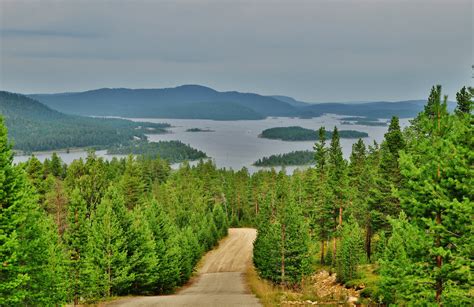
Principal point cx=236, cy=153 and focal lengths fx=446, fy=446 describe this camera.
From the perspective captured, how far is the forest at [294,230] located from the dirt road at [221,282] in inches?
95.2

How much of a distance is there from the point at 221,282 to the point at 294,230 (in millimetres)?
12968

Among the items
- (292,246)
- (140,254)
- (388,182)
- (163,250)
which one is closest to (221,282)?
(163,250)

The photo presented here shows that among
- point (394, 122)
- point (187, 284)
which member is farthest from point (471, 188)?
point (187, 284)

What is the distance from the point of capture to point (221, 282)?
47.2 meters

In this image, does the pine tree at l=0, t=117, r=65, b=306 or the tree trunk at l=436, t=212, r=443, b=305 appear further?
the pine tree at l=0, t=117, r=65, b=306

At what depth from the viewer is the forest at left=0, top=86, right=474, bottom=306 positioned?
16234mm

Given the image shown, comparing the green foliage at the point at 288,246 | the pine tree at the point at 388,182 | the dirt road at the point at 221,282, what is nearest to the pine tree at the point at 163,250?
the dirt road at the point at 221,282

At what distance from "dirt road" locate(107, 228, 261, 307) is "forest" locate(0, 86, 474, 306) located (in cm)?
242

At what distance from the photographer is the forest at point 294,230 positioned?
16.2 m

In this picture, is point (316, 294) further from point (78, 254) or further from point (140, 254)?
point (78, 254)

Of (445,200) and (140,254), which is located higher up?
(445,200)

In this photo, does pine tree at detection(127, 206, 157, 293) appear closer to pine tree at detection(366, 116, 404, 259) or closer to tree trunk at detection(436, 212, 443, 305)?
pine tree at detection(366, 116, 404, 259)

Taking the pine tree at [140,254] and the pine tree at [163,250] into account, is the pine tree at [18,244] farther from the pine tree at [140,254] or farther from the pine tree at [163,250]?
the pine tree at [163,250]

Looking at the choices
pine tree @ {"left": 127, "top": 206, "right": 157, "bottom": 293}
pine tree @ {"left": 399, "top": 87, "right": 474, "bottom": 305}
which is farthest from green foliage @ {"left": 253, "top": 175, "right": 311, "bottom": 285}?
pine tree @ {"left": 399, "top": 87, "right": 474, "bottom": 305}
